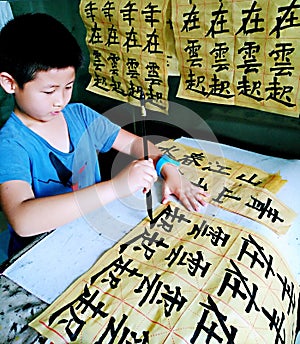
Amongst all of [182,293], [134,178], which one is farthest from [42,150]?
[182,293]

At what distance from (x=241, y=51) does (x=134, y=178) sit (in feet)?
1.68

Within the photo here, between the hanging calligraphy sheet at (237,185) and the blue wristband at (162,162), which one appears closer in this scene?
the hanging calligraphy sheet at (237,185)

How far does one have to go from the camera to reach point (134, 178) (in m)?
0.81

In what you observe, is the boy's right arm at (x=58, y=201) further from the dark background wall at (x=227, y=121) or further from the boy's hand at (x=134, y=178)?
the dark background wall at (x=227, y=121)

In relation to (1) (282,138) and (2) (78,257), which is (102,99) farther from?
(2) (78,257)

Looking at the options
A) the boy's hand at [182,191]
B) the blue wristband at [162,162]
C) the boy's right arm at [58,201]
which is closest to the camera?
the boy's right arm at [58,201]

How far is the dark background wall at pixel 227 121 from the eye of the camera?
1.06 meters

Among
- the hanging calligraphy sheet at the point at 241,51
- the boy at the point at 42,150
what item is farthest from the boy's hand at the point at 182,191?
the hanging calligraphy sheet at the point at 241,51

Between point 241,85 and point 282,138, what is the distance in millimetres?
224

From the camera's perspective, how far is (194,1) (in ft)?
3.22

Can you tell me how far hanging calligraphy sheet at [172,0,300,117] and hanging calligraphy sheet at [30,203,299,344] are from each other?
0.46 meters

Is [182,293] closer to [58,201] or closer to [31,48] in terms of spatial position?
[58,201]

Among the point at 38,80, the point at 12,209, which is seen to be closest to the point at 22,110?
the point at 38,80

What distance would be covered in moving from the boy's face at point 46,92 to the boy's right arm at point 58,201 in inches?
7.5
